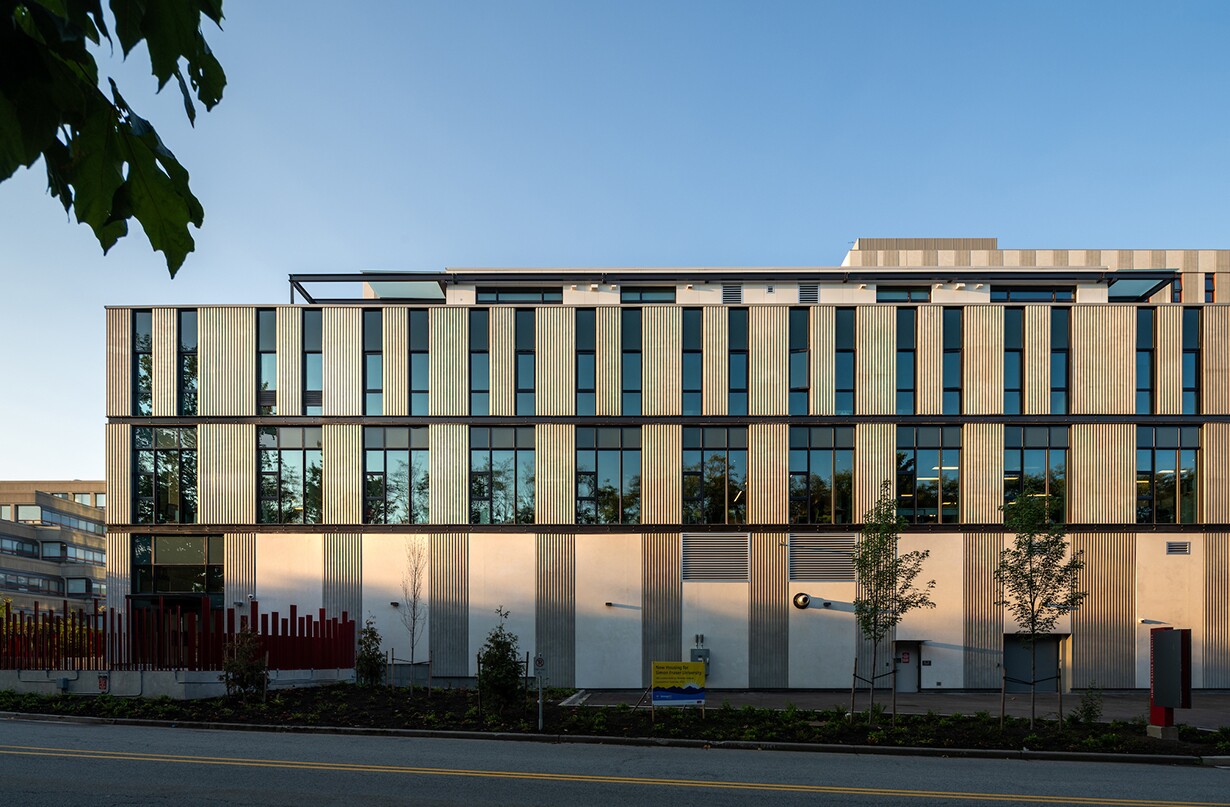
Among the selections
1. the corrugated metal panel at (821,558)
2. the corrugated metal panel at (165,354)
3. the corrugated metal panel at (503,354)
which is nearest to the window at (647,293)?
the corrugated metal panel at (503,354)

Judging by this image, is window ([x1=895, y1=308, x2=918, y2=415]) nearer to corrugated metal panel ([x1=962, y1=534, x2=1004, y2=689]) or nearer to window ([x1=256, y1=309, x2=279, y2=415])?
corrugated metal panel ([x1=962, y1=534, x2=1004, y2=689])

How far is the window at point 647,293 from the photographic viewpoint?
44.2 meters

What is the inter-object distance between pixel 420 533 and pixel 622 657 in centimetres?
938

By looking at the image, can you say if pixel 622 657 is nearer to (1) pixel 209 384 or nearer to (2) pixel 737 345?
(2) pixel 737 345

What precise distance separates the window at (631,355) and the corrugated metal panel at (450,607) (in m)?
8.68

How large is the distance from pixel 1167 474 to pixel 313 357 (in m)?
34.9

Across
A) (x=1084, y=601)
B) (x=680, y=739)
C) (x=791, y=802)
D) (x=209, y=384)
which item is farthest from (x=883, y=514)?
(x=209, y=384)

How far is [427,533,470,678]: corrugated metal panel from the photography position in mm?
35344

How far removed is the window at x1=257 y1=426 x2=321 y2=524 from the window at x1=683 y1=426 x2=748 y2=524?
1503 cm

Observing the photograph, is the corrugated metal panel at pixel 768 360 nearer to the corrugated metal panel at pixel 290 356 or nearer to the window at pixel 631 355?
the window at pixel 631 355

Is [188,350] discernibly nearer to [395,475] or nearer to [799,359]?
[395,475]

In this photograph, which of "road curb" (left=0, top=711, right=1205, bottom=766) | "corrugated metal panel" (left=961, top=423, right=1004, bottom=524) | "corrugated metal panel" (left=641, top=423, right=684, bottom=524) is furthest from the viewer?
"corrugated metal panel" (left=641, top=423, right=684, bottom=524)

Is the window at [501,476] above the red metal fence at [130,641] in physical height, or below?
above


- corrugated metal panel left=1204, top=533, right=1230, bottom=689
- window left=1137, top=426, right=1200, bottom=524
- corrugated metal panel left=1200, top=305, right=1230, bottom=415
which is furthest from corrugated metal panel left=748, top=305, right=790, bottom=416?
corrugated metal panel left=1204, top=533, right=1230, bottom=689
